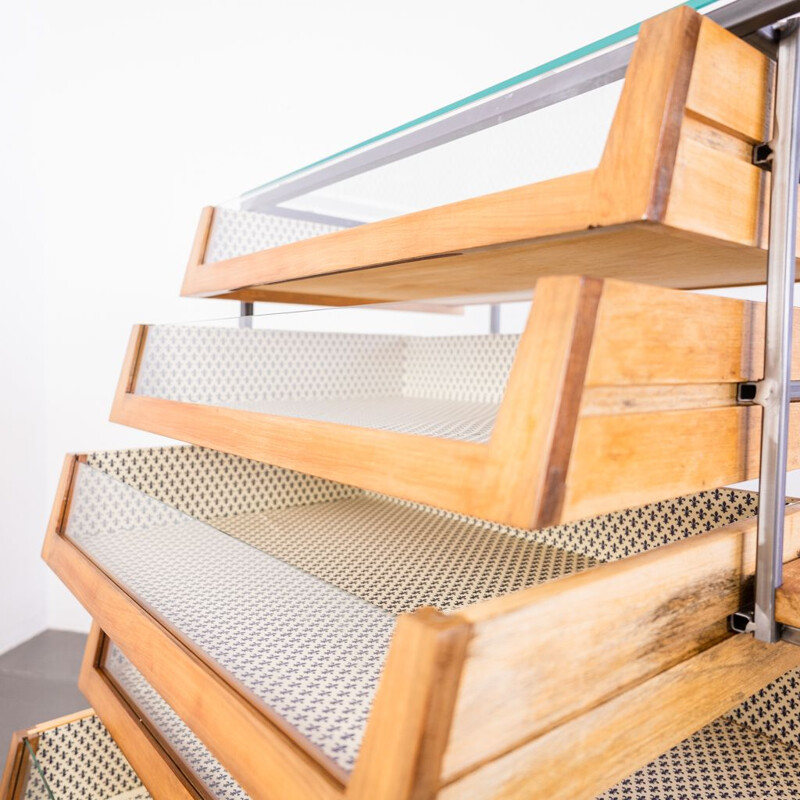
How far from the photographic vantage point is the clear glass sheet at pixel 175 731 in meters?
0.84

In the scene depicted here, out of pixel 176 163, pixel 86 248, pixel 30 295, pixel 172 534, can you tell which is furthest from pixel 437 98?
pixel 172 534

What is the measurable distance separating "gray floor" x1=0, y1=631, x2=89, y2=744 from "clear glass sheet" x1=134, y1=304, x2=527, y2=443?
Result: 41.1 inches

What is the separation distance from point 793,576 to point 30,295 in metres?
2.07

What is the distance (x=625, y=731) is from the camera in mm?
508

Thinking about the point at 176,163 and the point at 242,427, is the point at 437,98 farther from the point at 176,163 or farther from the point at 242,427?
the point at 242,427

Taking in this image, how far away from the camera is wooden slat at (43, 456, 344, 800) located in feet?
1.48

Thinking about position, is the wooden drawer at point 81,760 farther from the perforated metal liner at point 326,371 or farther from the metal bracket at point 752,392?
the metal bracket at point 752,392

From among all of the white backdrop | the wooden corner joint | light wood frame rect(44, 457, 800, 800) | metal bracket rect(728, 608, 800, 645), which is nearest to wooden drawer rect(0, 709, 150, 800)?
light wood frame rect(44, 457, 800, 800)

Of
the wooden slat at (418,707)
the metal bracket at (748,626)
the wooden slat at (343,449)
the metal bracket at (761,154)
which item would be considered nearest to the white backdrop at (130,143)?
the wooden slat at (343,449)

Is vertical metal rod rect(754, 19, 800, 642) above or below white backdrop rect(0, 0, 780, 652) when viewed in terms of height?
below

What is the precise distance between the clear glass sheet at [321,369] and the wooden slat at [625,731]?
1.12ft

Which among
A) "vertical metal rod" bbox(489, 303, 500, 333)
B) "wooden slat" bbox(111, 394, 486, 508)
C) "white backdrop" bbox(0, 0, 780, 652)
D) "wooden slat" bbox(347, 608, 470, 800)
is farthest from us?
"white backdrop" bbox(0, 0, 780, 652)

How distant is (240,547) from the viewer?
3.18ft

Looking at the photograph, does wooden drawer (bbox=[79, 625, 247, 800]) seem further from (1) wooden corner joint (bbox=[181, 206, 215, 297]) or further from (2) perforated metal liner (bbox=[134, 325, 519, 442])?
(1) wooden corner joint (bbox=[181, 206, 215, 297])
